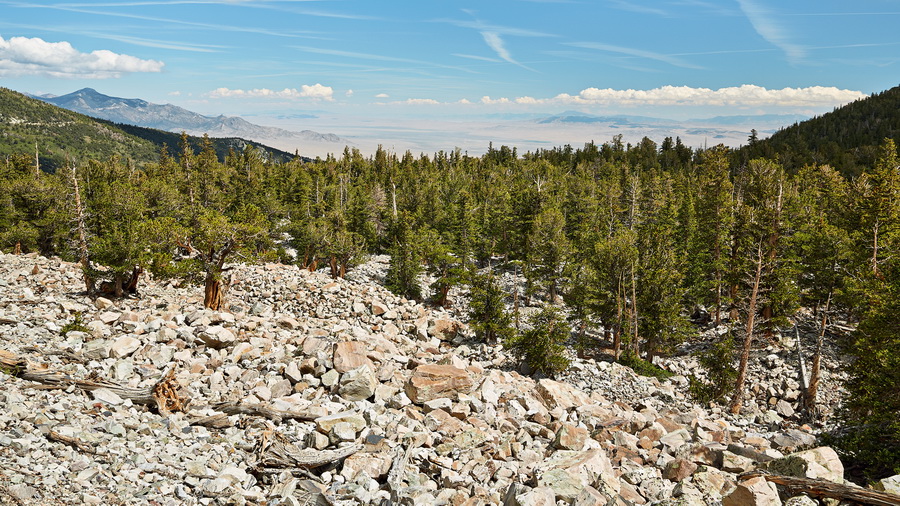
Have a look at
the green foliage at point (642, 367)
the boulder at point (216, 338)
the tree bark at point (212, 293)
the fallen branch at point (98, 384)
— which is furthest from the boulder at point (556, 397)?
the tree bark at point (212, 293)

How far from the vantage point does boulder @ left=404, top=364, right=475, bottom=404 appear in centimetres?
1571

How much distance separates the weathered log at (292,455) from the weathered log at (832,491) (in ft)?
32.6

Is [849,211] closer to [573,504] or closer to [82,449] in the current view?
[573,504]

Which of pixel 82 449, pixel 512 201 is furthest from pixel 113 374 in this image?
pixel 512 201

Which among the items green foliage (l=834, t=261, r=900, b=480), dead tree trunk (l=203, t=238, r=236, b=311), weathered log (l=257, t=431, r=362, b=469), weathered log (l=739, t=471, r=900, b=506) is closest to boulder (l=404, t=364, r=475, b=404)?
weathered log (l=257, t=431, r=362, b=469)

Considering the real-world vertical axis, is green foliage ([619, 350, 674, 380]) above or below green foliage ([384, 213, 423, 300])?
below

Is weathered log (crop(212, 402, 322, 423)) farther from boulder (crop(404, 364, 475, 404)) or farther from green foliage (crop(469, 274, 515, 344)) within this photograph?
green foliage (crop(469, 274, 515, 344))

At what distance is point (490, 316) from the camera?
35562mm

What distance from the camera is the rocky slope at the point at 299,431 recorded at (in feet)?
32.3

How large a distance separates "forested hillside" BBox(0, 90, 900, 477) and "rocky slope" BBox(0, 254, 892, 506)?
219 inches

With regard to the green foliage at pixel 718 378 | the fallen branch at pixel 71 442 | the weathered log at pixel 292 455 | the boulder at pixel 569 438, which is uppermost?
the fallen branch at pixel 71 442

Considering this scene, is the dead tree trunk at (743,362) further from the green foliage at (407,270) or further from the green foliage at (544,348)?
the green foliage at (407,270)

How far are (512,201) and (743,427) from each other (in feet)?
154

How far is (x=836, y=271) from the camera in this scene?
33.0 meters
